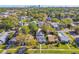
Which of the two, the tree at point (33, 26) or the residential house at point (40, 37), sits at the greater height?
the tree at point (33, 26)

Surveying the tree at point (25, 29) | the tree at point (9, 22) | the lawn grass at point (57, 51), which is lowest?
the lawn grass at point (57, 51)

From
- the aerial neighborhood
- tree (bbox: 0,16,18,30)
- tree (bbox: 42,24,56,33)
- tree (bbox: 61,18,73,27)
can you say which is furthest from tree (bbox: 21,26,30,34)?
tree (bbox: 61,18,73,27)

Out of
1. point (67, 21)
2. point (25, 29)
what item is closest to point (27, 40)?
point (25, 29)

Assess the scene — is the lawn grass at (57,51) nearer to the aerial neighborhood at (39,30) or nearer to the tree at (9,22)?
the aerial neighborhood at (39,30)

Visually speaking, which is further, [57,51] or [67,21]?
[67,21]

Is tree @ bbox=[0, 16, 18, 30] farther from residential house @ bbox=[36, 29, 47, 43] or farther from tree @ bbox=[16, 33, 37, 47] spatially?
residential house @ bbox=[36, 29, 47, 43]

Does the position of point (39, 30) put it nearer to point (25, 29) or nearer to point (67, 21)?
point (25, 29)

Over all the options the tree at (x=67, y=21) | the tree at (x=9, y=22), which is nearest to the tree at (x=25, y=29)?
the tree at (x=9, y=22)

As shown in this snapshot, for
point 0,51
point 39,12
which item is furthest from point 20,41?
point 39,12
